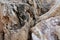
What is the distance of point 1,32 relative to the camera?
742mm

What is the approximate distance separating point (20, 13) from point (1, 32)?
0.51 feet

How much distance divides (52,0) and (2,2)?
48 centimetres

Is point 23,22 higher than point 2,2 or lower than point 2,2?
lower

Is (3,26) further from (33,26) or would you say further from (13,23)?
(33,26)

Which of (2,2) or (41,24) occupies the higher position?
(2,2)

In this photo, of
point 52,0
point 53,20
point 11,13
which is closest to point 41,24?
point 53,20

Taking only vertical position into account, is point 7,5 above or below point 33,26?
above

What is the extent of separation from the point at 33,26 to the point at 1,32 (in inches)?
7.7

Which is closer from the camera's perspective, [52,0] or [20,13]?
[20,13]

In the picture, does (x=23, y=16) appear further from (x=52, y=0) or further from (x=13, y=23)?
(x=52, y=0)

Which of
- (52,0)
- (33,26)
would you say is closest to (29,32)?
(33,26)

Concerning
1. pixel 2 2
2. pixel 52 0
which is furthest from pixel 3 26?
pixel 52 0

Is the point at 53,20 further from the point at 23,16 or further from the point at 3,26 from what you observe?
the point at 3,26

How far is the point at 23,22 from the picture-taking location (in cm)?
77
